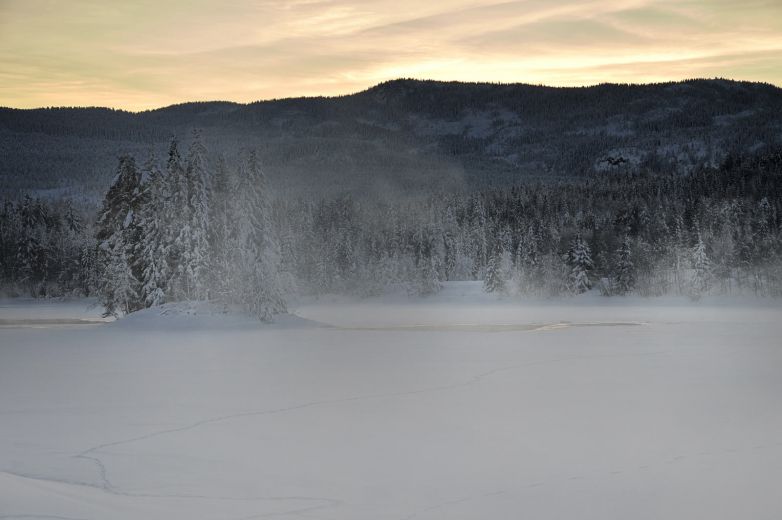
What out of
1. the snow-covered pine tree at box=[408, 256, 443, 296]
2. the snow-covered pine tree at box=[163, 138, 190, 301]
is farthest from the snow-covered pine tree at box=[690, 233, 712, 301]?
the snow-covered pine tree at box=[163, 138, 190, 301]

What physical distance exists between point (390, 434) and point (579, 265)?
9388 centimetres

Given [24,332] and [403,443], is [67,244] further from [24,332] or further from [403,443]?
[403,443]

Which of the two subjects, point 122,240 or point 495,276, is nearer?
point 122,240

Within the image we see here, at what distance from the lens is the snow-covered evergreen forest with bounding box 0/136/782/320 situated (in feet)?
177

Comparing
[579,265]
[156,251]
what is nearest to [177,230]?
[156,251]

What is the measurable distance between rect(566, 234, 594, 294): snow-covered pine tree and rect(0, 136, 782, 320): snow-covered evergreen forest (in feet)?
0.63

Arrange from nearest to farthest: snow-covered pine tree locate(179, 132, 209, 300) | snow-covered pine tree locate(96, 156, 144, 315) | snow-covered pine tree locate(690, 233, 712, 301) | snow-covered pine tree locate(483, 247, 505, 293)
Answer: snow-covered pine tree locate(179, 132, 209, 300) < snow-covered pine tree locate(96, 156, 144, 315) < snow-covered pine tree locate(690, 233, 712, 301) < snow-covered pine tree locate(483, 247, 505, 293)

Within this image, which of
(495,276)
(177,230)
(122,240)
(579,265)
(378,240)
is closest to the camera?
(177,230)

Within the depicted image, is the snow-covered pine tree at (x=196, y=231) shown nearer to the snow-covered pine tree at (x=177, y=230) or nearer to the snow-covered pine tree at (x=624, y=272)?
the snow-covered pine tree at (x=177, y=230)

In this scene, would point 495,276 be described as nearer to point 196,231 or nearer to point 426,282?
point 426,282

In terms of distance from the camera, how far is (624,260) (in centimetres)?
10450

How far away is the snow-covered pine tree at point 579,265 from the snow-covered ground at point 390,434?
71.0 m

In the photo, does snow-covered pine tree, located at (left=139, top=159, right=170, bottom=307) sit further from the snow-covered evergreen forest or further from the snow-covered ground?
the snow-covered ground

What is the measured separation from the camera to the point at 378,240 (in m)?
146
